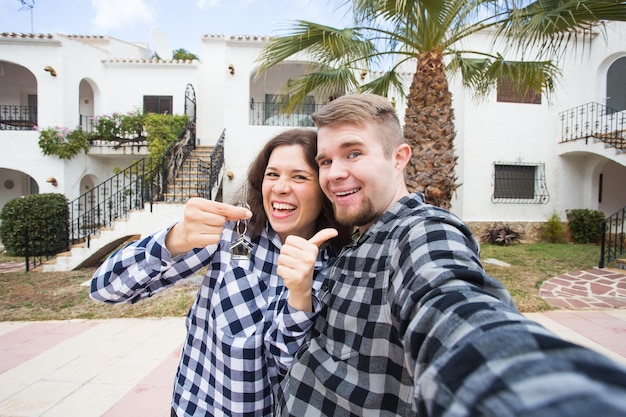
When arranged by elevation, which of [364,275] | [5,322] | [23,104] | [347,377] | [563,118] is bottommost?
[5,322]

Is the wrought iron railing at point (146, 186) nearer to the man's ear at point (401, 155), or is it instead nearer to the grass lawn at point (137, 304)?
the grass lawn at point (137, 304)

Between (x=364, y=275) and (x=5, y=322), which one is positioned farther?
(x=5, y=322)

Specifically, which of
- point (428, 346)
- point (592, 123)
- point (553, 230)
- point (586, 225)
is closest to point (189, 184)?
point (428, 346)

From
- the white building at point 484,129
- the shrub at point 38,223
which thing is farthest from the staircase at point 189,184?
the shrub at point 38,223

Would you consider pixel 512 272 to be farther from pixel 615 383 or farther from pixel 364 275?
pixel 615 383

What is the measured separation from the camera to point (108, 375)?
341cm

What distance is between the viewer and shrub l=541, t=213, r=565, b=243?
38.5 feet

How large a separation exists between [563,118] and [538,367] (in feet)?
48.2

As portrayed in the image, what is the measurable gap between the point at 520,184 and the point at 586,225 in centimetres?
249

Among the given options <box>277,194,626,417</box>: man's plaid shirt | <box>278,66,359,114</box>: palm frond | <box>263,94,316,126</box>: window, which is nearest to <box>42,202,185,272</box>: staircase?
<box>278,66,359,114</box>: palm frond

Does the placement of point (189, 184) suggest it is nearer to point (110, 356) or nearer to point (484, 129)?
point (110, 356)

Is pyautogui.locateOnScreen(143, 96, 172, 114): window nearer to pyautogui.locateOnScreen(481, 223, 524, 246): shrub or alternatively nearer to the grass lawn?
the grass lawn

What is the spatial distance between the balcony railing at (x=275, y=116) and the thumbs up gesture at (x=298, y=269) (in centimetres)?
1087

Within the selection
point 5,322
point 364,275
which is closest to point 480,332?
point 364,275
